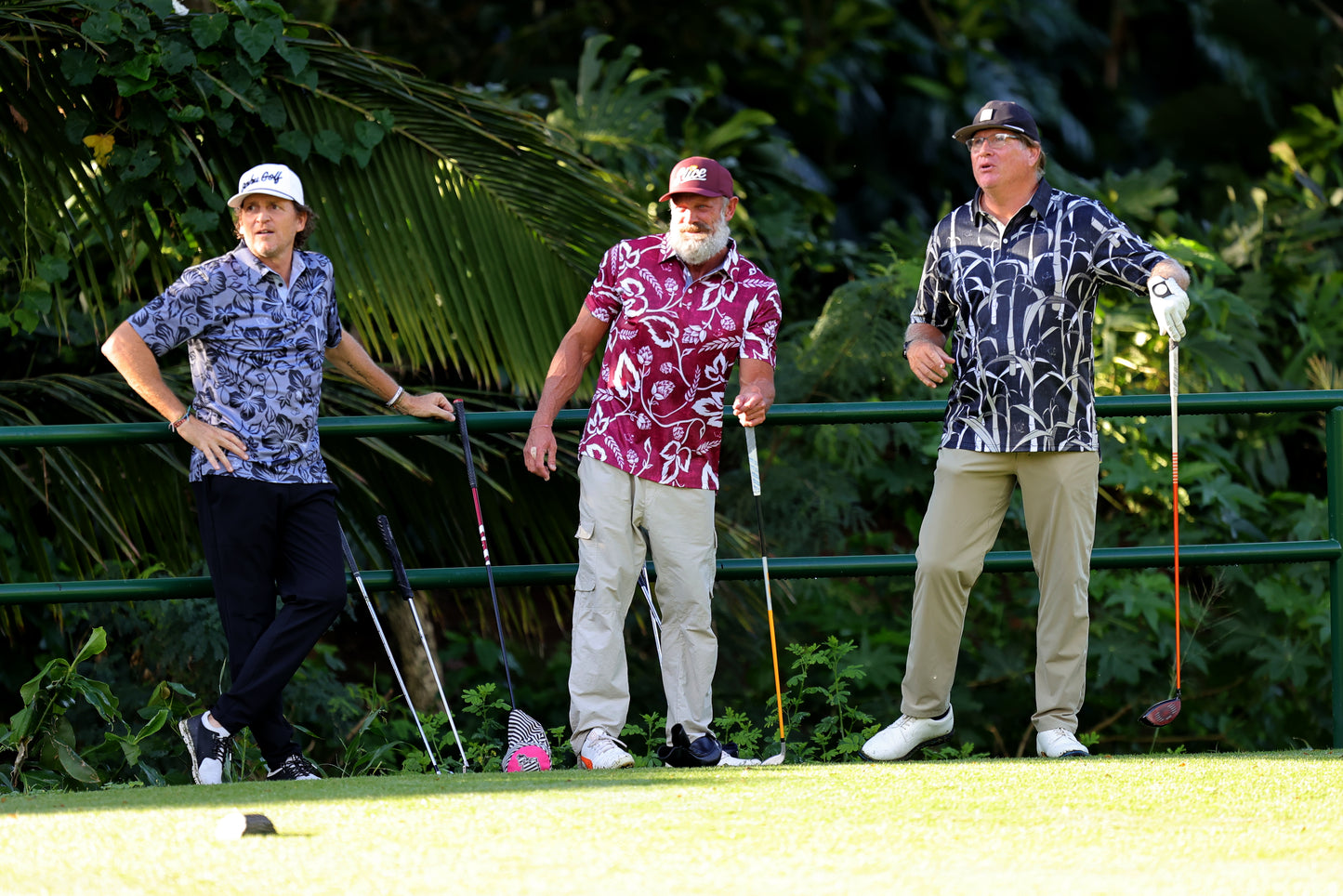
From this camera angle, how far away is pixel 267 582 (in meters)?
4.58

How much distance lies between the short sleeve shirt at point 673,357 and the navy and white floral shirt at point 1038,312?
0.60m

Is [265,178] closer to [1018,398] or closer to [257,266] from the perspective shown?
[257,266]

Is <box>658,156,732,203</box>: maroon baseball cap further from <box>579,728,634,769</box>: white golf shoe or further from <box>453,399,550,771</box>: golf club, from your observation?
<box>579,728,634,769</box>: white golf shoe

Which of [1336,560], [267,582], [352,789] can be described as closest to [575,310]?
[267,582]

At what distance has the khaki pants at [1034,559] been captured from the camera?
472cm

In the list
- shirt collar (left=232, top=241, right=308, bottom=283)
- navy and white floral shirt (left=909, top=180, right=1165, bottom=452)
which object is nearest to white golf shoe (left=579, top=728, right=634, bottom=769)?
navy and white floral shirt (left=909, top=180, right=1165, bottom=452)

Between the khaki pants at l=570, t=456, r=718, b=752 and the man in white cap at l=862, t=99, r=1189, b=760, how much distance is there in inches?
23.2

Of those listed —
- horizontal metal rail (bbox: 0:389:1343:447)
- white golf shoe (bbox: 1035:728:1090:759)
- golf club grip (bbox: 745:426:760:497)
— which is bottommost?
white golf shoe (bbox: 1035:728:1090:759)

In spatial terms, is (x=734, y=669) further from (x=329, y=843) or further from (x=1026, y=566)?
(x=329, y=843)

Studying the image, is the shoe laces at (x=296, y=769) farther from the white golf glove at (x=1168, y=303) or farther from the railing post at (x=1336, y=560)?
the railing post at (x=1336, y=560)

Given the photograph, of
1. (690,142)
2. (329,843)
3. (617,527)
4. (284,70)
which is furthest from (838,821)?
(690,142)

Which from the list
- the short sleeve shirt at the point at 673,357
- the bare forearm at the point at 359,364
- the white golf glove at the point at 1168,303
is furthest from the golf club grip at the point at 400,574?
the white golf glove at the point at 1168,303

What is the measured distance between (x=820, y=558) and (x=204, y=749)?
182cm

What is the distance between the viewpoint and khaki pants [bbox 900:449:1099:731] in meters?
4.72
